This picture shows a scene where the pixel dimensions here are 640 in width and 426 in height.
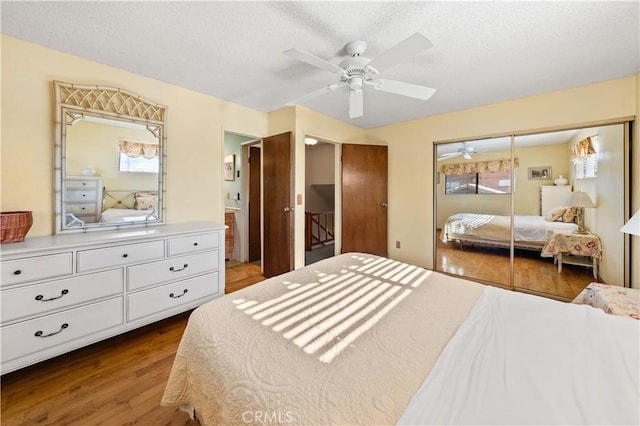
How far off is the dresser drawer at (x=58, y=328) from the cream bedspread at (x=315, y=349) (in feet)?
3.72

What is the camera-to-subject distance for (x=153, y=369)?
5.65ft

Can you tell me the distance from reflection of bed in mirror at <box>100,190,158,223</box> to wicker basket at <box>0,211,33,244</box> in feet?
1.60

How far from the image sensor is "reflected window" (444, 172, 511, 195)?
3137 mm

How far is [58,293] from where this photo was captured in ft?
5.37

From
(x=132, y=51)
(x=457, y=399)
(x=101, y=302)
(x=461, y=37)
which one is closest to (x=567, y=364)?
(x=457, y=399)

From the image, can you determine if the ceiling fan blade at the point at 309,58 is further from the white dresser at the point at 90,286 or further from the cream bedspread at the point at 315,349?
the white dresser at the point at 90,286

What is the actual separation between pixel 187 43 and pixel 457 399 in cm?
255

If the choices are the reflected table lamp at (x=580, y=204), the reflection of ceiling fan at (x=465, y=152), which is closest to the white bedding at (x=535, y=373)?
the reflected table lamp at (x=580, y=204)

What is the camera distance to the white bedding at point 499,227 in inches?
115

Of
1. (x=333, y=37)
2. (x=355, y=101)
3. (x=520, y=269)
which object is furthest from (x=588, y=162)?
(x=333, y=37)

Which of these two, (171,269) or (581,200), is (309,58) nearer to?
(171,269)

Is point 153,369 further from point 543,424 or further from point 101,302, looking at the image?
point 543,424

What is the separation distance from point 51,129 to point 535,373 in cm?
324

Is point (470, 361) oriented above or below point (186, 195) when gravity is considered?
below
